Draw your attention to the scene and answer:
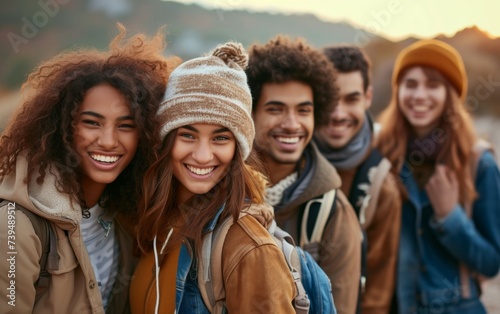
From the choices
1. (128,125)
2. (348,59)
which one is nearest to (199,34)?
(348,59)

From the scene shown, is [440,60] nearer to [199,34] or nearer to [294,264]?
[294,264]

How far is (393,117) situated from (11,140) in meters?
3.02

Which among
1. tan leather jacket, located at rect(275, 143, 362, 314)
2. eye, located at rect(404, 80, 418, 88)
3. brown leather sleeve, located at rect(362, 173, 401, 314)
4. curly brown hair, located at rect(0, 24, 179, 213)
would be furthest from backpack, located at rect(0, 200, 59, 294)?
eye, located at rect(404, 80, 418, 88)

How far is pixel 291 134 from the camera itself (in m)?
3.37

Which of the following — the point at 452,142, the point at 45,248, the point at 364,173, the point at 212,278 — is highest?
the point at 452,142

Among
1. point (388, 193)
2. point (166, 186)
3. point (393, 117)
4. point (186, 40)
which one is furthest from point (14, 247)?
point (186, 40)

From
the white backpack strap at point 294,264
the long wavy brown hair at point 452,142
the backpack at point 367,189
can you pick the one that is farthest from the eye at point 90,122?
the long wavy brown hair at point 452,142

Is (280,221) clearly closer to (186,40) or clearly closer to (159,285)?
(159,285)

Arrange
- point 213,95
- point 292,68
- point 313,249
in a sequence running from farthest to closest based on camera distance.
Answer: point 292,68, point 313,249, point 213,95

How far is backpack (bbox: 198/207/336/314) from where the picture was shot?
91.1 inches

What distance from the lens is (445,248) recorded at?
4.16m

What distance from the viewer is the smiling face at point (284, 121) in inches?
133

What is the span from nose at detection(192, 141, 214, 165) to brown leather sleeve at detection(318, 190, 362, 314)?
1.10 meters

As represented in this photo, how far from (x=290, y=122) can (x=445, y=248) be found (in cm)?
175
